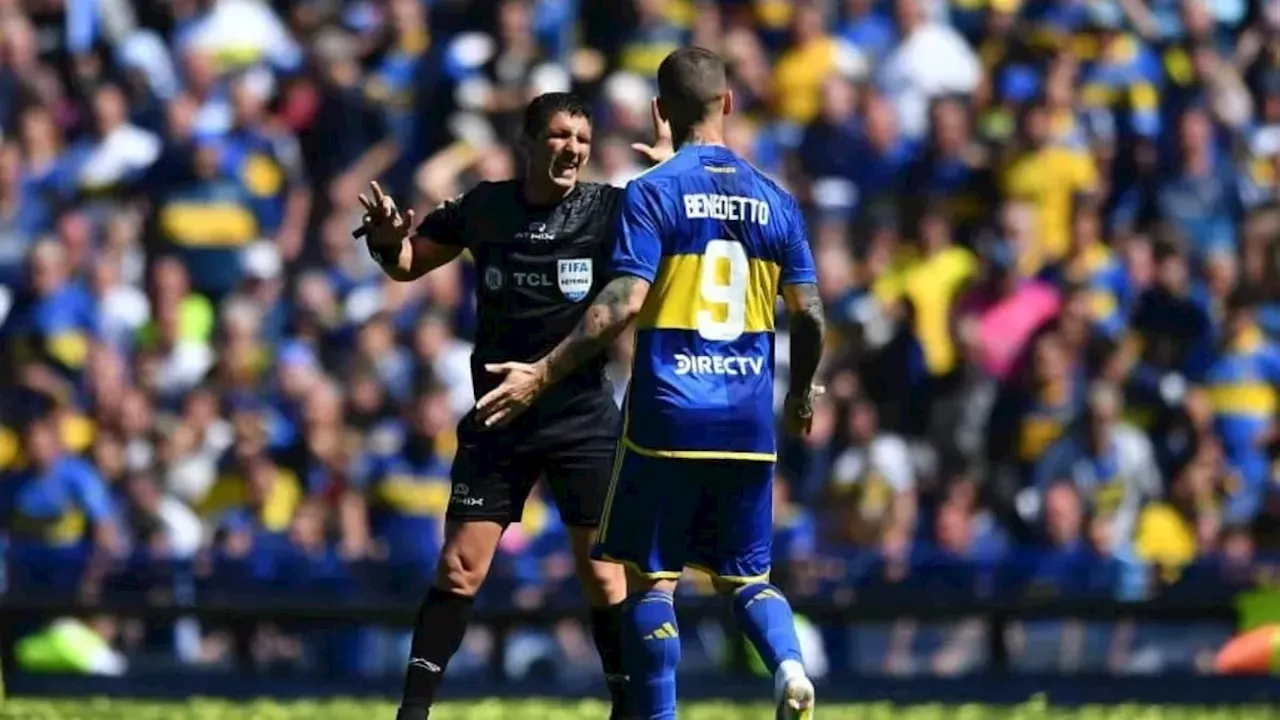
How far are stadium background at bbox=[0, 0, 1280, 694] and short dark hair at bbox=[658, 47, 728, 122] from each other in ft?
19.3

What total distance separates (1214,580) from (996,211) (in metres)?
3.28

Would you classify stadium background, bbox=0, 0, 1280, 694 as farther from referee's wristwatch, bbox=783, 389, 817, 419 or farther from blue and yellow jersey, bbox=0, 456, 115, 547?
referee's wristwatch, bbox=783, 389, 817, 419

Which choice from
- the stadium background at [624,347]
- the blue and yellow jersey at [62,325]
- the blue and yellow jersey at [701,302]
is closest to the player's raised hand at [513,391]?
the blue and yellow jersey at [701,302]

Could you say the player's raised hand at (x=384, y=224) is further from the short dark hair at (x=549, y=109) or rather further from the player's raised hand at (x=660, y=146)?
the player's raised hand at (x=660, y=146)

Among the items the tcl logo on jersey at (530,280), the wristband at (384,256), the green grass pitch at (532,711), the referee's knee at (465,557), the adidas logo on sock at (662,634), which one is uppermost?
the wristband at (384,256)

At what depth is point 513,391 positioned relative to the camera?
9555 mm

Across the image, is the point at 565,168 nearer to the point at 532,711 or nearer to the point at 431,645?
the point at 431,645

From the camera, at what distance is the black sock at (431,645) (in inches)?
410

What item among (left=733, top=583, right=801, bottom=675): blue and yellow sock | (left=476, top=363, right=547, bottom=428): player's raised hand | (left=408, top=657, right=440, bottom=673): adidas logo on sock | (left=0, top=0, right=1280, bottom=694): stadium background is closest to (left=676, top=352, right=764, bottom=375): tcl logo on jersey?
(left=476, top=363, right=547, bottom=428): player's raised hand

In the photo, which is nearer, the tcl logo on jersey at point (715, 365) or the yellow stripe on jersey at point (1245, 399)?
the tcl logo on jersey at point (715, 365)

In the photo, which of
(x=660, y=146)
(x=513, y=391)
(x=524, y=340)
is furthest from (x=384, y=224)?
(x=513, y=391)

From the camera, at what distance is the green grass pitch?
1382 centimetres

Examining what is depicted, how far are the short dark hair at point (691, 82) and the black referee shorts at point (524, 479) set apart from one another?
1.64 m

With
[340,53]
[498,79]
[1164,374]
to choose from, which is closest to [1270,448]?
[1164,374]
